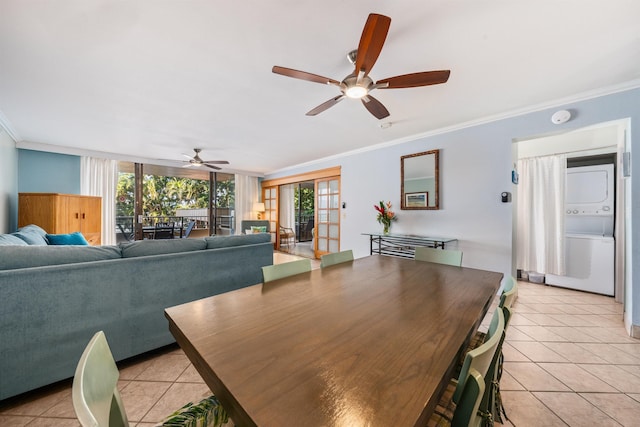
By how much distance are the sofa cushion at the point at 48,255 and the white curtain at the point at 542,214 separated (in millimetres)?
5198

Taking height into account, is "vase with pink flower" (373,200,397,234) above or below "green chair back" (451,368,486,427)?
above

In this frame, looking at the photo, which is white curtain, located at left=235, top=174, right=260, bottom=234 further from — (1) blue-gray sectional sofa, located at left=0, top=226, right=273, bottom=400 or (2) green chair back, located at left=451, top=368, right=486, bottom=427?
A: (2) green chair back, located at left=451, top=368, right=486, bottom=427

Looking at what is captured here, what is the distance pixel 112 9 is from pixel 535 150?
5270mm

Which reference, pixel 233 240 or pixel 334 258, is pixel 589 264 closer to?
pixel 334 258

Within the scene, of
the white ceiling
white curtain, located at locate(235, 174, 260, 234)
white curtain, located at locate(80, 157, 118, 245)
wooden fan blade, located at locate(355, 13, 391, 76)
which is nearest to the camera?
wooden fan blade, located at locate(355, 13, 391, 76)

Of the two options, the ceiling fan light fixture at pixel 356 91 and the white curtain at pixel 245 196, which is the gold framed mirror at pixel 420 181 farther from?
the white curtain at pixel 245 196

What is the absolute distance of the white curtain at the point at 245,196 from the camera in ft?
22.7

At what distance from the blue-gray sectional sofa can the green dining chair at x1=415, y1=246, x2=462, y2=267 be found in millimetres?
1999

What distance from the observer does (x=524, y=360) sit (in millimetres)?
1874

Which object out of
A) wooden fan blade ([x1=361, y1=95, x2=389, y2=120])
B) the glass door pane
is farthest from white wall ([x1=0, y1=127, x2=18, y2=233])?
wooden fan blade ([x1=361, y1=95, x2=389, y2=120])

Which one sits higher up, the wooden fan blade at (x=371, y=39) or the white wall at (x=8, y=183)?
the wooden fan blade at (x=371, y=39)

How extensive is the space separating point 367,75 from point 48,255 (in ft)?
7.94

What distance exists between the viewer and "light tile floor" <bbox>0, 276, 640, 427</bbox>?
1359 millimetres

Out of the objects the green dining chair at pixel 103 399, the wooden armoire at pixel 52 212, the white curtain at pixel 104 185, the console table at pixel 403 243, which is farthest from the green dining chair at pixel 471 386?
the white curtain at pixel 104 185
